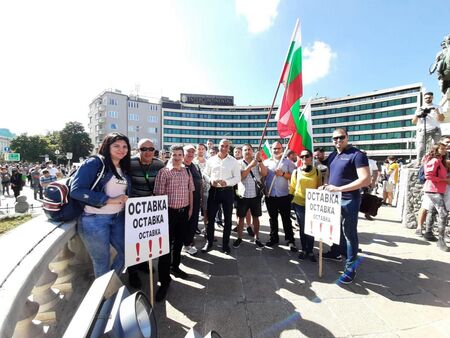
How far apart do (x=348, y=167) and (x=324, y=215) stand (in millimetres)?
798

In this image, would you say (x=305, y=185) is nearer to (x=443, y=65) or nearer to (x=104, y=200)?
(x=104, y=200)

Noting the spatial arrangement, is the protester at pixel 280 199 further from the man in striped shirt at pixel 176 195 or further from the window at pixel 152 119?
the window at pixel 152 119

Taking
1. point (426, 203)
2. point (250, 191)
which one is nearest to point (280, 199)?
point (250, 191)

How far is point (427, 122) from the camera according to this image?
636cm

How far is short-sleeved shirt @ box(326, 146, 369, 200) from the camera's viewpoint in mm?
3345

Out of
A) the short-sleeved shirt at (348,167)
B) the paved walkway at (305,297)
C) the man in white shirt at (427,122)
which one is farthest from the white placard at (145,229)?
the man in white shirt at (427,122)

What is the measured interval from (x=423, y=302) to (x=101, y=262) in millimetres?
3955

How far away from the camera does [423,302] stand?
9.68 ft

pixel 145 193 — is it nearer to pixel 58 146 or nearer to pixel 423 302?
pixel 423 302

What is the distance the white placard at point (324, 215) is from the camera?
3.37 metres

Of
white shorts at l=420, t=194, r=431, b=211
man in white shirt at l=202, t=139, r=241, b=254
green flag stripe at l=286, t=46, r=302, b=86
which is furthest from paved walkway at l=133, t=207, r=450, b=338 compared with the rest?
green flag stripe at l=286, t=46, r=302, b=86

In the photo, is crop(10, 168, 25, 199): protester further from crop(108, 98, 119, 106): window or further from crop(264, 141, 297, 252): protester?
crop(108, 98, 119, 106): window

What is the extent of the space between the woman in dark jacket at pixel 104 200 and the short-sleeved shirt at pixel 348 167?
9.72 ft

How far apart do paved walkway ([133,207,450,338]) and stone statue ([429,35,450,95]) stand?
565 centimetres
